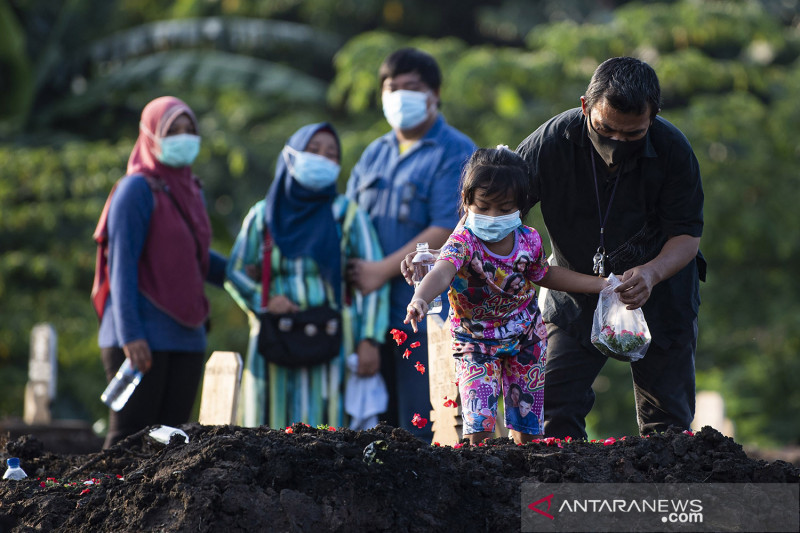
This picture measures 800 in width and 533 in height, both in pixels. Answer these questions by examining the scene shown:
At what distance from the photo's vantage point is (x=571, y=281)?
4254 millimetres

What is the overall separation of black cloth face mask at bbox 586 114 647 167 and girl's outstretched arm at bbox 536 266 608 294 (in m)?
0.44

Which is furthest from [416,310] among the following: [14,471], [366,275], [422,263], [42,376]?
[42,376]

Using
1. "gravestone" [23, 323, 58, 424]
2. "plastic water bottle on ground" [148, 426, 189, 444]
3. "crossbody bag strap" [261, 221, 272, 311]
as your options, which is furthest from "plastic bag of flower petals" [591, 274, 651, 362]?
"gravestone" [23, 323, 58, 424]

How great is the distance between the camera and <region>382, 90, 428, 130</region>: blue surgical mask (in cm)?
621

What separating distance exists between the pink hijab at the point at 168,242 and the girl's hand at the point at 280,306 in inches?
13.3

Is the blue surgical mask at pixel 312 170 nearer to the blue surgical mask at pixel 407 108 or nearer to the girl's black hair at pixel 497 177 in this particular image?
the blue surgical mask at pixel 407 108

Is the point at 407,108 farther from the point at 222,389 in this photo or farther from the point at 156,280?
the point at 222,389

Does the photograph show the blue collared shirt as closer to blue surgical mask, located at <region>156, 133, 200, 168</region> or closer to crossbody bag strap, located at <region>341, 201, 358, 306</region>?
crossbody bag strap, located at <region>341, 201, 358, 306</region>

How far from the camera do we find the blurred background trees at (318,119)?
13578 mm

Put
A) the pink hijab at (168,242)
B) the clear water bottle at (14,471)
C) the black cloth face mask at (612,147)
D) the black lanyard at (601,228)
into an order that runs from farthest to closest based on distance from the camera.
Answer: the pink hijab at (168,242)
the clear water bottle at (14,471)
the black lanyard at (601,228)
the black cloth face mask at (612,147)

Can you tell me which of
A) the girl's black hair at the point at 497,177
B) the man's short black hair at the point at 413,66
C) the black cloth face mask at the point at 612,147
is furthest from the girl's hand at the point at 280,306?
the black cloth face mask at the point at 612,147

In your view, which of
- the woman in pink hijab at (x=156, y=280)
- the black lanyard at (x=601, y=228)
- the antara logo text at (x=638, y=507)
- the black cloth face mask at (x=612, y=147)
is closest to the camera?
the antara logo text at (x=638, y=507)

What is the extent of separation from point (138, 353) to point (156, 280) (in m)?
0.41

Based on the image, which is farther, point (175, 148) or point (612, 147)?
point (175, 148)
